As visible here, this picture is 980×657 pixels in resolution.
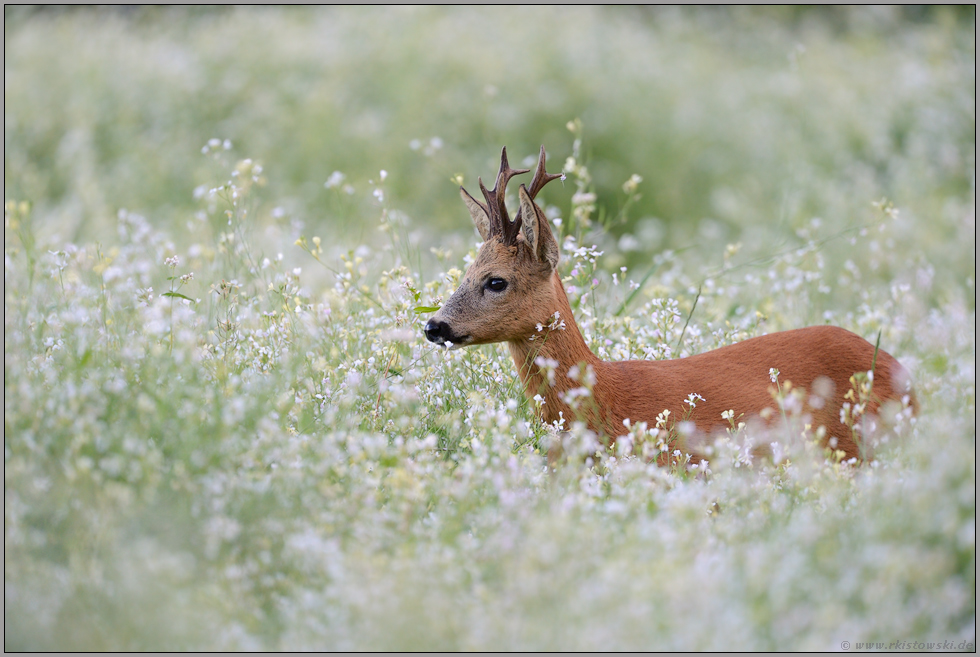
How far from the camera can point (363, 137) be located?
11.0m

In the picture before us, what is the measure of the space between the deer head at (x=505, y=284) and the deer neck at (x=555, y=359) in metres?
0.06

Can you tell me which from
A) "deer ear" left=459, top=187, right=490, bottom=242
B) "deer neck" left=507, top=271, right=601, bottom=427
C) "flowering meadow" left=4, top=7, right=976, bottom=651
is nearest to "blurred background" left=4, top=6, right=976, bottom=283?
"flowering meadow" left=4, top=7, right=976, bottom=651

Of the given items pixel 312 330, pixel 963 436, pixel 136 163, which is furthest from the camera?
pixel 136 163

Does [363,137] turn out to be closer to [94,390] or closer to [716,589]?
[94,390]

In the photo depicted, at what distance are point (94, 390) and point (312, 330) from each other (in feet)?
4.83

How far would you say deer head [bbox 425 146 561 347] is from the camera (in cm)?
437

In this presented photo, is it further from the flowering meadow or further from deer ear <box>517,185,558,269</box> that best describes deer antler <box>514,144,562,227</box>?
the flowering meadow

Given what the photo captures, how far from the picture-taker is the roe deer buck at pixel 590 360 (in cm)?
440

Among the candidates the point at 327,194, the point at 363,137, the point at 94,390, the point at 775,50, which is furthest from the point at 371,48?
the point at 94,390

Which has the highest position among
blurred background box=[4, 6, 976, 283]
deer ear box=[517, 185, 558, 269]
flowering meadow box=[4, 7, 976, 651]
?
blurred background box=[4, 6, 976, 283]

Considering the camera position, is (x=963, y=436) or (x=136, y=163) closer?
(x=963, y=436)

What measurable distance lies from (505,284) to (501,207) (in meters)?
0.38

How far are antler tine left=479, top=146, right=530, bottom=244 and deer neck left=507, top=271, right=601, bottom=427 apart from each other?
0.33 m

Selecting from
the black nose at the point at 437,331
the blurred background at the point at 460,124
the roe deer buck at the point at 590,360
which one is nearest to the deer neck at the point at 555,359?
the roe deer buck at the point at 590,360
